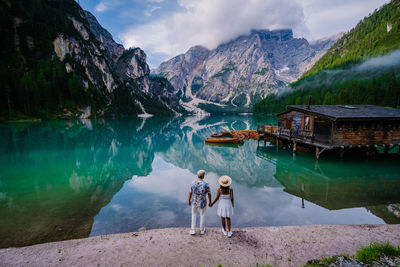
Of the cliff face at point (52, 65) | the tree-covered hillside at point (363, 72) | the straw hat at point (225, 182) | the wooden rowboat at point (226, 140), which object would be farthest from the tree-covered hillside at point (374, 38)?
the straw hat at point (225, 182)

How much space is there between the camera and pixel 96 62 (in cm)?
16725

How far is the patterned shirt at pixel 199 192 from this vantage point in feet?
27.5

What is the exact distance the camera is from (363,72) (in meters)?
138

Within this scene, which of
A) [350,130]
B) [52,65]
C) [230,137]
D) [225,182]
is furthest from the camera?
[52,65]

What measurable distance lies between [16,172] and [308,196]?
27.4 metres

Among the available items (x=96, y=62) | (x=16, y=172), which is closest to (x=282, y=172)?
(x=16, y=172)

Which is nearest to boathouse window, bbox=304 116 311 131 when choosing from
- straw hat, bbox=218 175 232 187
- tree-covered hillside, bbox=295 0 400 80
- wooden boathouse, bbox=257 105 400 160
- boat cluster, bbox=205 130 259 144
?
wooden boathouse, bbox=257 105 400 160

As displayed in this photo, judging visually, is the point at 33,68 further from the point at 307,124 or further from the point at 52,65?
the point at 307,124

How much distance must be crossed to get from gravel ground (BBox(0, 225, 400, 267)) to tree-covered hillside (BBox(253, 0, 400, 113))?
341ft

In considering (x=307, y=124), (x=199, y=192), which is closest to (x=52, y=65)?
(x=307, y=124)

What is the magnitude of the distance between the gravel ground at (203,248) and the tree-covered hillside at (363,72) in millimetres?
103861

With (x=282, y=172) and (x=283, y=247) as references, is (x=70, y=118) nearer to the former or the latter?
(x=282, y=172)

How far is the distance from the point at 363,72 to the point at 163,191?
16772 centimetres

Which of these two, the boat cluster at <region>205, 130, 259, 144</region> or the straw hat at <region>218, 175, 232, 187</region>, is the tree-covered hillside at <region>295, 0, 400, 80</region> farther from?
the straw hat at <region>218, 175, 232, 187</region>
